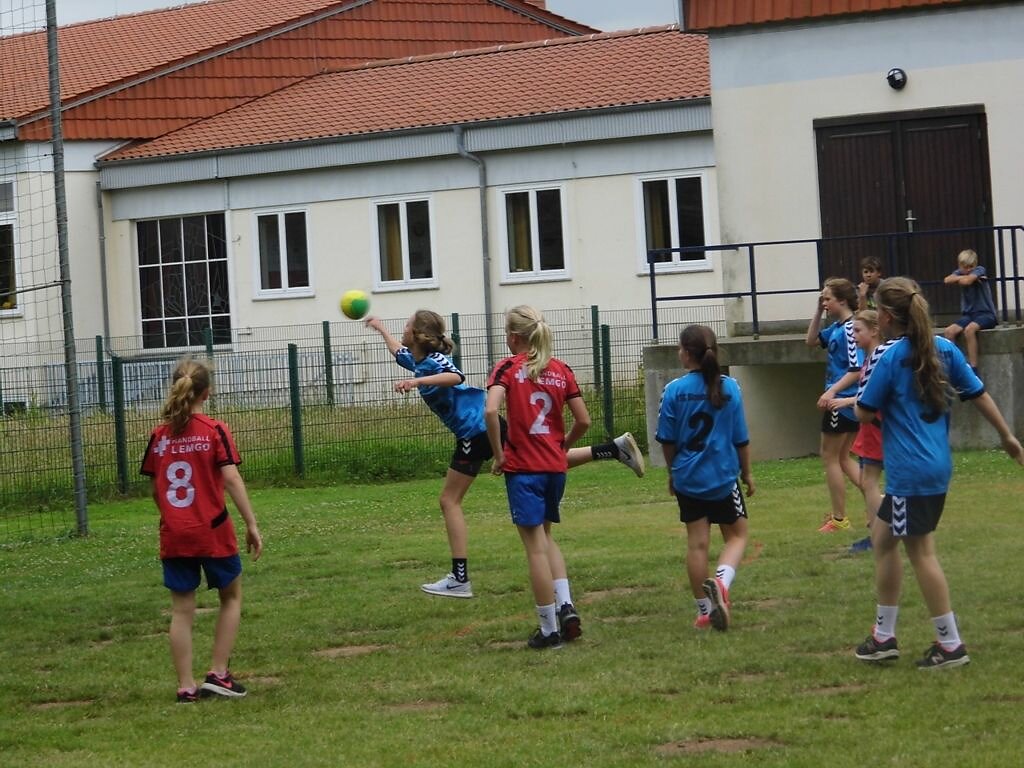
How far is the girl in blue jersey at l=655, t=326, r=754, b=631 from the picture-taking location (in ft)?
29.4

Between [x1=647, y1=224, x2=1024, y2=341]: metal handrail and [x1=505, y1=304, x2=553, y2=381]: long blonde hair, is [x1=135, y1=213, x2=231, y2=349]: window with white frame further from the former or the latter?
[x1=505, y1=304, x2=553, y2=381]: long blonde hair

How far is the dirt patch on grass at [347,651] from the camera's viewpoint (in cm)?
914

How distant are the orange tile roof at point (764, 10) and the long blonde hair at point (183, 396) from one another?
45.6 ft

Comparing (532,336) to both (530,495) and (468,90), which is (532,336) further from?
(468,90)

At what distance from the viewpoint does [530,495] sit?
29.9 feet

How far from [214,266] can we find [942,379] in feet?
89.6

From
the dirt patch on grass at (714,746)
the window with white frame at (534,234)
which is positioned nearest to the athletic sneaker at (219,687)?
the dirt patch on grass at (714,746)

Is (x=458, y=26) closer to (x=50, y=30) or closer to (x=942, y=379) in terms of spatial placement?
(x=50, y=30)

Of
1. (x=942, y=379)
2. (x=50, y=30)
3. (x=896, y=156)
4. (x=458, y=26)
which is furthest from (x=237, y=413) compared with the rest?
(x=458, y=26)

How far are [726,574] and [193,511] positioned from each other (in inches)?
115

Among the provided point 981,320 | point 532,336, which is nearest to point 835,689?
point 532,336

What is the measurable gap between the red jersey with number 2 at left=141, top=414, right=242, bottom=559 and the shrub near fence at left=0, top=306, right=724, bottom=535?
960cm

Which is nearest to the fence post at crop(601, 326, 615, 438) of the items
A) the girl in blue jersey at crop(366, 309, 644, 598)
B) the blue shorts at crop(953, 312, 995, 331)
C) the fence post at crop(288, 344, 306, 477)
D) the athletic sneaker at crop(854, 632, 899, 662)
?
the fence post at crop(288, 344, 306, 477)

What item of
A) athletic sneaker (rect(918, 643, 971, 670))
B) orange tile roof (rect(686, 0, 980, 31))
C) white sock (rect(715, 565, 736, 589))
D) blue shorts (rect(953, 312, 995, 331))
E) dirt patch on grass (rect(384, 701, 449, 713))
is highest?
orange tile roof (rect(686, 0, 980, 31))
